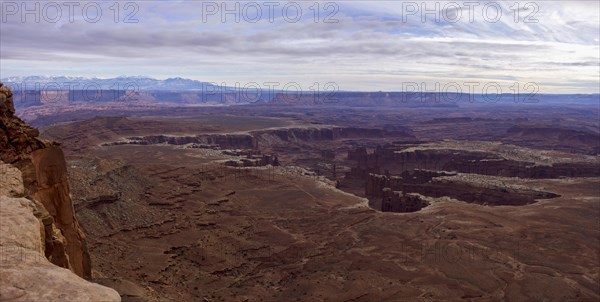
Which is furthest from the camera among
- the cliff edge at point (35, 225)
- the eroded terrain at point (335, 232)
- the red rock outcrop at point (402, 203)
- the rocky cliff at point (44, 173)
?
the red rock outcrop at point (402, 203)

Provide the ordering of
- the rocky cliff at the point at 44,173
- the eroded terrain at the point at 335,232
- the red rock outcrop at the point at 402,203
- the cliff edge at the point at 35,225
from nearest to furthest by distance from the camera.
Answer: the cliff edge at the point at 35,225 < the rocky cliff at the point at 44,173 < the eroded terrain at the point at 335,232 < the red rock outcrop at the point at 402,203

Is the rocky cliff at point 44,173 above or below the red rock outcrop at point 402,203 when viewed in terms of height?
above

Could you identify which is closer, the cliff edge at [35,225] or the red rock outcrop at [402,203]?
the cliff edge at [35,225]

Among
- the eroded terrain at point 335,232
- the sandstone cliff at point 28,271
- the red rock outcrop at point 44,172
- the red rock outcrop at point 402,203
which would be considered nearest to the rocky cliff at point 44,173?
the red rock outcrop at point 44,172

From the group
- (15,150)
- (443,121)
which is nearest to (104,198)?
(15,150)

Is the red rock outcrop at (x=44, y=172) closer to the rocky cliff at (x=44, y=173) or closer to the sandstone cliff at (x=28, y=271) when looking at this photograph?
the rocky cliff at (x=44, y=173)

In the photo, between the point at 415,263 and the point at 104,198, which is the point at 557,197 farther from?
the point at 104,198

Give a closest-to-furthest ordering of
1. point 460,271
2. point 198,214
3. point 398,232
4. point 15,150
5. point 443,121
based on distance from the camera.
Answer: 1. point 15,150
2. point 460,271
3. point 398,232
4. point 198,214
5. point 443,121

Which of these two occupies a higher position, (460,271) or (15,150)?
(15,150)
